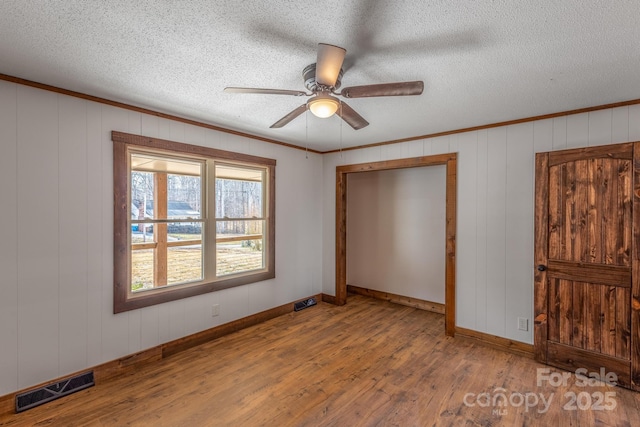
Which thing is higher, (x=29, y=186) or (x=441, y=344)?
(x=29, y=186)

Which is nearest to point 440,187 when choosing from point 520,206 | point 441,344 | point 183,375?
point 520,206

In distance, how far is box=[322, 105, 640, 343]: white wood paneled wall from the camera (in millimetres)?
3035

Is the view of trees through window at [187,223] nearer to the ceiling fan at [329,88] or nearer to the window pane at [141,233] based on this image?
the window pane at [141,233]

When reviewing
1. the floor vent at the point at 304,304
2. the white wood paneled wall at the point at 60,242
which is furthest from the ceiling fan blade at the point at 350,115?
the floor vent at the point at 304,304

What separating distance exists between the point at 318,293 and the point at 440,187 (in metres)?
2.65

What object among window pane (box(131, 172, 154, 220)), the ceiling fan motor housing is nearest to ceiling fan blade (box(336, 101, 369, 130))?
the ceiling fan motor housing

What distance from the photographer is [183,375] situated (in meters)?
2.81

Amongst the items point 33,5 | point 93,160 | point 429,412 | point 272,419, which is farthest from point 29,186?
point 429,412

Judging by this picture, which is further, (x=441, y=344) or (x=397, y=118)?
(x=441, y=344)

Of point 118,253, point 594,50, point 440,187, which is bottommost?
point 118,253

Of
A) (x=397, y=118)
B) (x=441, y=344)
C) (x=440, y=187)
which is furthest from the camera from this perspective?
(x=440, y=187)

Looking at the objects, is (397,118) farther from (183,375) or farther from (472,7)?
(183,375)

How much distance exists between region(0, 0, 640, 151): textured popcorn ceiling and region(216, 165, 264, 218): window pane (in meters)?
1.21

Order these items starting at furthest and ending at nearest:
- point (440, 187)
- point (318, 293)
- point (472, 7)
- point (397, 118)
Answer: point (318, 293) → point (440, 187) → point (397, 118) → point (472, 7)
